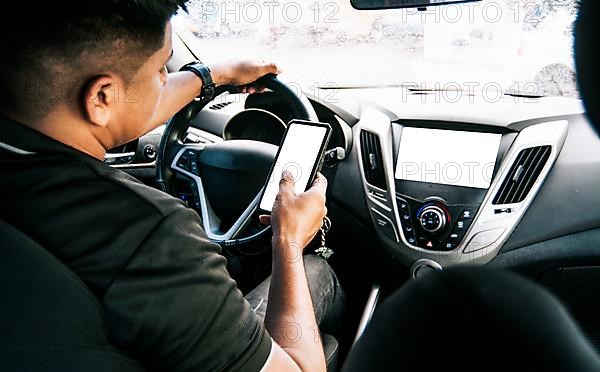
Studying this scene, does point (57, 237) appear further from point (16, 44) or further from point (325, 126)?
point (325, 126)

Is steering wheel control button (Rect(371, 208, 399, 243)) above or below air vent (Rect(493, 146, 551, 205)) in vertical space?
below

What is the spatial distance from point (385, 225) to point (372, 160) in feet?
0.75

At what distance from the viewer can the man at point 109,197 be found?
2.99 feet

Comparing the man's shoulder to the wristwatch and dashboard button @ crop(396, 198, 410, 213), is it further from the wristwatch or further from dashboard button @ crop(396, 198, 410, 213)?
dashboard button @ crop(396, 198, 410, 213)

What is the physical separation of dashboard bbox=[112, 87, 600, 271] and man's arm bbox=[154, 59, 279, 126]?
338 mm

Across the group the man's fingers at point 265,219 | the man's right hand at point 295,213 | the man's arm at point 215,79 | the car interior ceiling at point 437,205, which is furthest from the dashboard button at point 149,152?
the man's right hand at point 295,213

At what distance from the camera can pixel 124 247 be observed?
0.93m

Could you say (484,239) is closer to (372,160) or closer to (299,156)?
(372,160)

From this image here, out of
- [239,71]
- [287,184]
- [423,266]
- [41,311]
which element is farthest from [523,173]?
[41,311]

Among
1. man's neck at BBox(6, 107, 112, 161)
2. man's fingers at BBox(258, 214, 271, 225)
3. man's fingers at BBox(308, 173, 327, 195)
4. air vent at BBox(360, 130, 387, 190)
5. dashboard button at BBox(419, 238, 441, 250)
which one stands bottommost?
dashboard button at BBox(419, 238, 441, 250)

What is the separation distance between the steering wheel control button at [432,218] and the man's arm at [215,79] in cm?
67

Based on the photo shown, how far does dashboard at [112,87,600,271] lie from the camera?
6.38 feet

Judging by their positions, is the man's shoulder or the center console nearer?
the man's shoulder

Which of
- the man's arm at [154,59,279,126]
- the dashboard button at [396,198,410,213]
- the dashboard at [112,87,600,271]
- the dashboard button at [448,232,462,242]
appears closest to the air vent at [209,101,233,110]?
the dashboard at [112,87,600,271]
